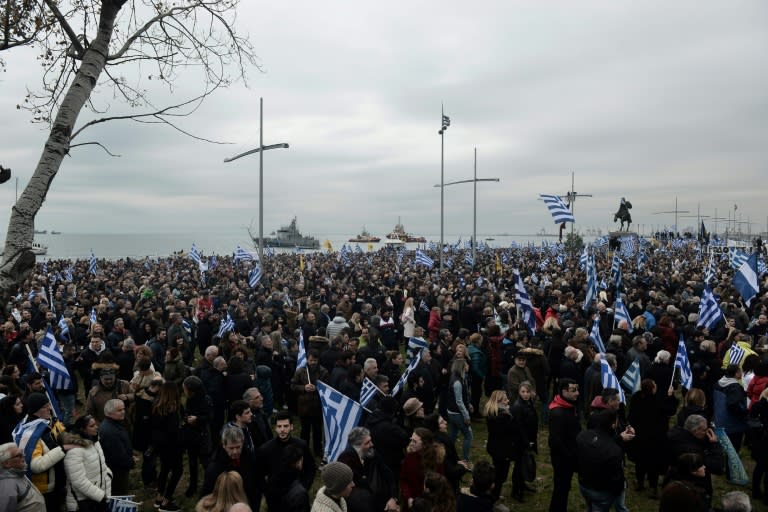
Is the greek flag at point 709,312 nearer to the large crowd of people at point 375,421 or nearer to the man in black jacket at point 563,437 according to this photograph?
the large crowd of people at point 375,421

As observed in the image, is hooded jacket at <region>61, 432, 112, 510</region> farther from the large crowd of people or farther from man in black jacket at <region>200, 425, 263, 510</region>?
man in black jacket at <region>200, 425, 263, 510</region>

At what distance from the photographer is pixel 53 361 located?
8.75 metres

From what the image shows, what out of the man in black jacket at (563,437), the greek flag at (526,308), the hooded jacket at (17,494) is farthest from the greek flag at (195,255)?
the man in black jacket at (563,437)

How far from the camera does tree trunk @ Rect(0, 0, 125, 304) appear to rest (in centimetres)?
361

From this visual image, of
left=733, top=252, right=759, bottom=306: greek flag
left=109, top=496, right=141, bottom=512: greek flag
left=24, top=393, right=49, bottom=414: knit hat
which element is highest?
left=733, top=252, right=759, bottom=306: greek flag

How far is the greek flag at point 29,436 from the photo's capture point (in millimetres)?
4898

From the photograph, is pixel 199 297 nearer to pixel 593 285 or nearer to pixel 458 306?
pixel 458 306

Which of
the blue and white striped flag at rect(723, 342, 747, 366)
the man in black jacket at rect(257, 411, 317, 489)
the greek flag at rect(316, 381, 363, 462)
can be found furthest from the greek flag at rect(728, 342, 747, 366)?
the man in black jacket at rect(257, 411, 317, 489)

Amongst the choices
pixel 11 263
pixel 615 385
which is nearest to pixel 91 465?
pixel 11 263

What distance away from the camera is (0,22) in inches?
153

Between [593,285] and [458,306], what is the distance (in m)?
4.06

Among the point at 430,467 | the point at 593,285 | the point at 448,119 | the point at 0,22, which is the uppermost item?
the point at 448,119

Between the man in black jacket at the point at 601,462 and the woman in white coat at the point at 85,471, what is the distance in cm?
484

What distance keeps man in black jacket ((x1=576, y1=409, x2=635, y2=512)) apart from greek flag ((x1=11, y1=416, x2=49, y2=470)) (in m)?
5.38
